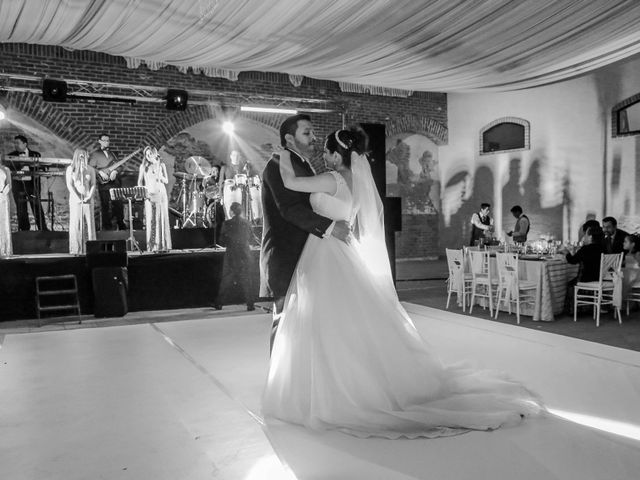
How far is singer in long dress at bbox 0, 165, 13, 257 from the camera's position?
7.86 meters

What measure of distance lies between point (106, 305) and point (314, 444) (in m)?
5.45

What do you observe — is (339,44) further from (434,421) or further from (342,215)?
(434,421)

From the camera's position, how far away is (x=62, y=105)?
10.3 m

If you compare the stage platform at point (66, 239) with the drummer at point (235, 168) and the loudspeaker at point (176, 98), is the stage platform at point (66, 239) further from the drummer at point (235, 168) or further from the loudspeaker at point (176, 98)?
the loudspeaker at point (176, 98)

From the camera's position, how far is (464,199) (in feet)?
46.3

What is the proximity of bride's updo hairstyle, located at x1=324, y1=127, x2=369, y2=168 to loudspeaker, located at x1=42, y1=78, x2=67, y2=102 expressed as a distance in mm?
5906

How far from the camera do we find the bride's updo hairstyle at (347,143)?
377 cm

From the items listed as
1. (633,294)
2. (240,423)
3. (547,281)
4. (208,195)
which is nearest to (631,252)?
(633,294)

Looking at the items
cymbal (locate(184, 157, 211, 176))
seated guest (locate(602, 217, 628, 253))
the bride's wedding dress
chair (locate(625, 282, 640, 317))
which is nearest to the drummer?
cymbal (locate(184, 157, 211, 176))

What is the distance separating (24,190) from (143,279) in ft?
10.1

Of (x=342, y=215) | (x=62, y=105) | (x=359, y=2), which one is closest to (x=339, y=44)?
(x=359, y=2)

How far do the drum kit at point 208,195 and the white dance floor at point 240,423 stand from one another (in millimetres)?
4884

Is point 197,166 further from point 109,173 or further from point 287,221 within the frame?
point 287,221

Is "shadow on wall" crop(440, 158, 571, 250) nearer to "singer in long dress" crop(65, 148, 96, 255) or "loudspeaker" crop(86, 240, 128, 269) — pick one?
"loudspeaker" crop(86, 240, 128, 269)
